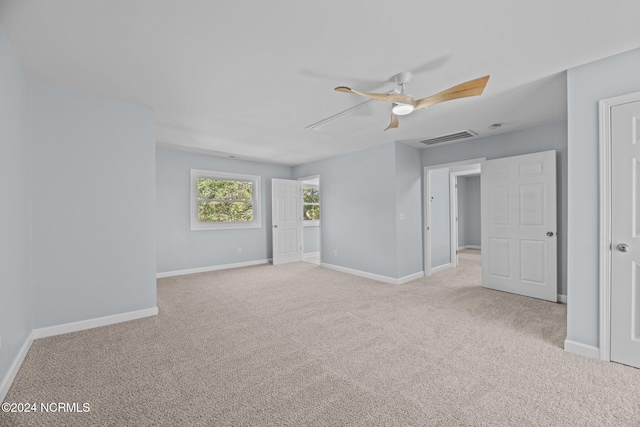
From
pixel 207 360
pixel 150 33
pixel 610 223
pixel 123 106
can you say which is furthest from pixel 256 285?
pixel 610 223

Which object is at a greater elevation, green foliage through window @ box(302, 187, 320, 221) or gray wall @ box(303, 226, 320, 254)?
green foliage through window @ box(302, 187, 320, 221)

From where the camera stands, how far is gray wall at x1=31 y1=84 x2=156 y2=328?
2.66 m

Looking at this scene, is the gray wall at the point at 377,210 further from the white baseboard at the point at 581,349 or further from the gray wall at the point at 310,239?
the white baseboard at the point at 581,349

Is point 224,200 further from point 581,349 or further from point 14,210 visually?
point 581,349

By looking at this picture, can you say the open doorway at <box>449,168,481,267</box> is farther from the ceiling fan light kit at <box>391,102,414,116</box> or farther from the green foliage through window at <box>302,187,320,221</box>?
the ceiling fan light kit at <box>391,102,414,116</box>

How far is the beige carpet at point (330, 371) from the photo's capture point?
64.6 inches

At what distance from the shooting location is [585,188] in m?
2.26

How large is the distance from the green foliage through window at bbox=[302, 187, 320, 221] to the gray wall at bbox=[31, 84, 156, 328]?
16.2 feet

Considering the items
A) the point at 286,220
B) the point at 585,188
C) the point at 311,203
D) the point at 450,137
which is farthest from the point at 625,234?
the point at 311,203

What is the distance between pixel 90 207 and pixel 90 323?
1196 millimetres

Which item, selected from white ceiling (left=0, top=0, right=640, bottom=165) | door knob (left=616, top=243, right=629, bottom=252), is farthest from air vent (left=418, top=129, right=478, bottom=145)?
door knob (left=616, top=243, right=629, bottom=252)

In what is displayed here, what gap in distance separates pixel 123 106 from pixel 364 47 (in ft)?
8.85

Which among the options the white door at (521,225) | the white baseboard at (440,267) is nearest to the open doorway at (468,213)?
the white baseboard at (440,267)

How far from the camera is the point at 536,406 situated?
1700mm
